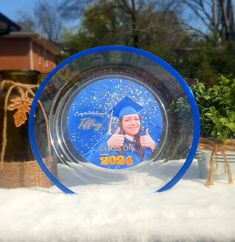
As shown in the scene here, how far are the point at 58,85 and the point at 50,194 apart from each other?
0.25 metres

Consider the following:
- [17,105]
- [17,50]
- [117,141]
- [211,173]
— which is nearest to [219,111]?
[211,173]

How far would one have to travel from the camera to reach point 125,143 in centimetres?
92

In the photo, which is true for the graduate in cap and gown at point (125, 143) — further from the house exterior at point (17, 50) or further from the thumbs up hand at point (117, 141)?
the house exterior at point (17, 50)

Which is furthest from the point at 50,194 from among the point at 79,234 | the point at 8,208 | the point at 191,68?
the point at 191,68

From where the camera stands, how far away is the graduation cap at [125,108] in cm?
92

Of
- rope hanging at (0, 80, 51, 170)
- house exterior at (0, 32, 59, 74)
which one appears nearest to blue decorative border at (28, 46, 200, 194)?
rope hanging at (0, 80, 51, 170)

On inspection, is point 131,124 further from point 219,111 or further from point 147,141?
point 219,111

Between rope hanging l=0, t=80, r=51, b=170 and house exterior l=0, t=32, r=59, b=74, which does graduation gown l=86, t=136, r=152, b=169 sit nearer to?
rope hanging l=0, t=80, r=51, b=170

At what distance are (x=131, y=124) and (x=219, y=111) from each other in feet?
0.72

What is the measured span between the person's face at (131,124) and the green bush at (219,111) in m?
0.17

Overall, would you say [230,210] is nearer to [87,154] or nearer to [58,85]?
[87,154]

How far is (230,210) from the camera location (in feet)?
2.44

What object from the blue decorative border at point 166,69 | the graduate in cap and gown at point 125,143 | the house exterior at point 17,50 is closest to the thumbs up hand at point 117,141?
the graduate in cap and gown at point 125,143

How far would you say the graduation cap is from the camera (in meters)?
0.92
